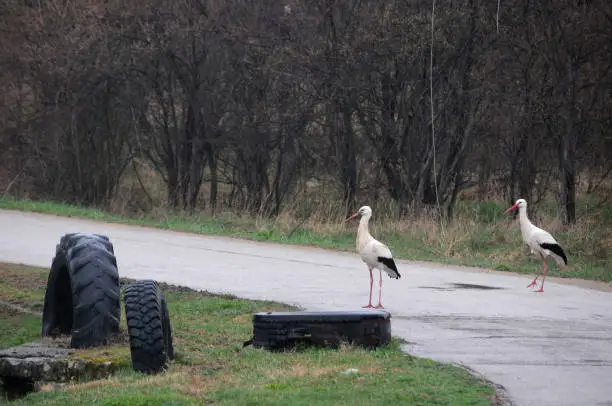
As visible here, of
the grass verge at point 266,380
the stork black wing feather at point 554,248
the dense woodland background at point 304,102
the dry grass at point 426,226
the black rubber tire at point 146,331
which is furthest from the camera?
the dense woodland background at point 304,102

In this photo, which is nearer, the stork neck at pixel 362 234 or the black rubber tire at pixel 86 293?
the black rubber tire at pixel 86 293

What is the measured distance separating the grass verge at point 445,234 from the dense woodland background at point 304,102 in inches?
64.8

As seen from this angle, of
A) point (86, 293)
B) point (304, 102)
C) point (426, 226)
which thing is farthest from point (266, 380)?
point (304, 102)

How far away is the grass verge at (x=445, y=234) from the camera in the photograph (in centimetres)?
1919

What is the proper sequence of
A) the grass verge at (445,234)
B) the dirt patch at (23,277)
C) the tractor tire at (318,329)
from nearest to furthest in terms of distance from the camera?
the tractor tire at (318,329), the dirt patch at (23,277), the grass verge at (445,234)

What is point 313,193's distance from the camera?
30.8 meters

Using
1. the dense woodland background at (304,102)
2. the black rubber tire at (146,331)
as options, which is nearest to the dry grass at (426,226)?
the dense woodland background at (304,102)

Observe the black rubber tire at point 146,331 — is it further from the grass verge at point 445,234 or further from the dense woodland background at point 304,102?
the dense woodland background at point 304,102

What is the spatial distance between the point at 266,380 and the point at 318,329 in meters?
1.52

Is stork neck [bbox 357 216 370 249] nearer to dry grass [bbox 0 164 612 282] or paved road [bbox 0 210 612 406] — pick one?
paved road [bbox 0 210 612 406]

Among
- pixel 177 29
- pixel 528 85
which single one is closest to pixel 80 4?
pixel 177 29

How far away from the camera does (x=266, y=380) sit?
8.26 meters

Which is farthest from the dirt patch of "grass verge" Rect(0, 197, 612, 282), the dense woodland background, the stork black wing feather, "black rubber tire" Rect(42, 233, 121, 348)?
A: the dense woodland background

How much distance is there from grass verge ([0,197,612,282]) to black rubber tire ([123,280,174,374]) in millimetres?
10002
